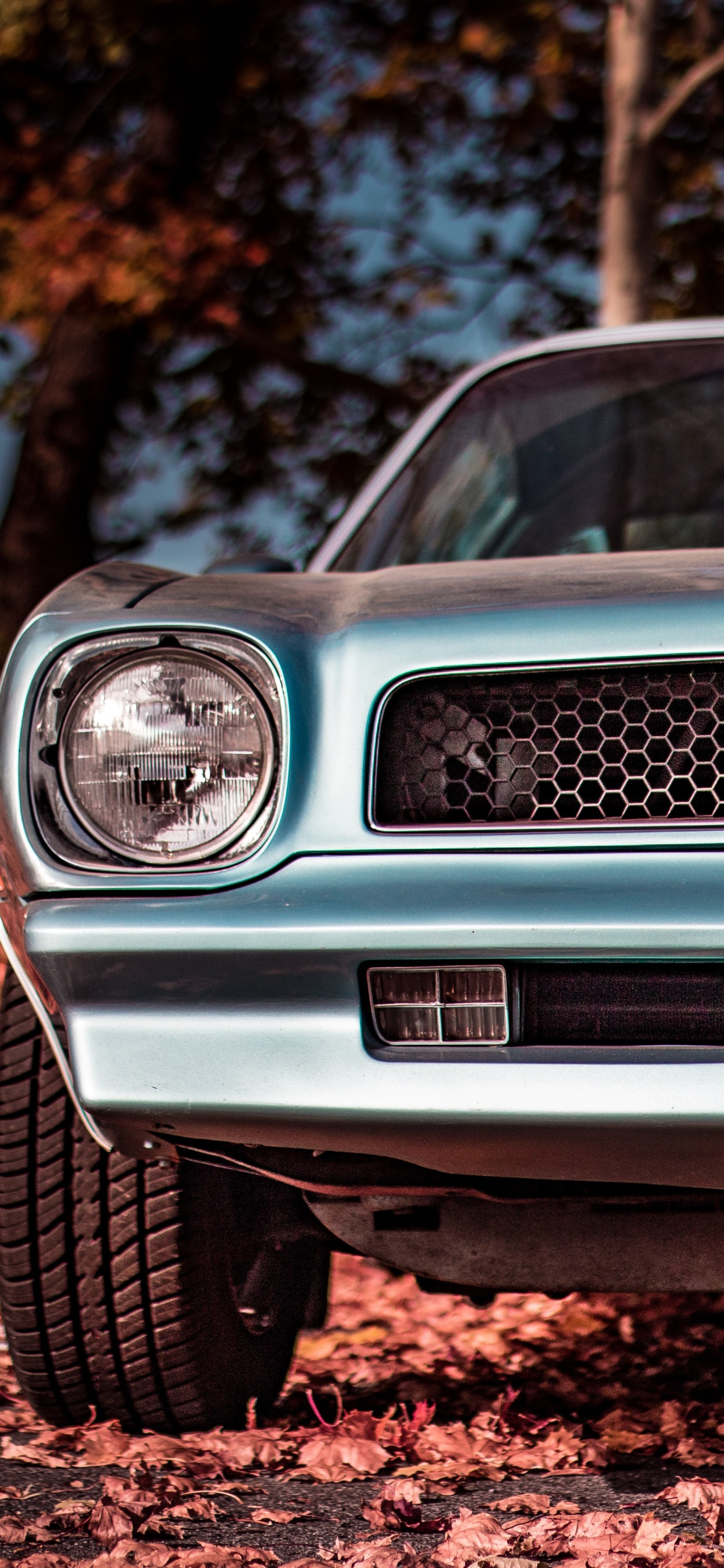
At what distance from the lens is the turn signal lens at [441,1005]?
173 cm

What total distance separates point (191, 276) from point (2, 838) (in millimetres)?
7579

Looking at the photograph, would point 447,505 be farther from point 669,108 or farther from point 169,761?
point 669,108

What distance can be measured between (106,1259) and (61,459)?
34.0ft

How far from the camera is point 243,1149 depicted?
1.93 meters

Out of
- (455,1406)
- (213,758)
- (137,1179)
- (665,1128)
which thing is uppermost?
(213,758)

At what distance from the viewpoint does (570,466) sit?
3.11 m

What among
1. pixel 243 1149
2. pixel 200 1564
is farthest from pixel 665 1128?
pixel 200 1564

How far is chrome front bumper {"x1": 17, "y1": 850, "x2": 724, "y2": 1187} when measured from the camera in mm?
1684

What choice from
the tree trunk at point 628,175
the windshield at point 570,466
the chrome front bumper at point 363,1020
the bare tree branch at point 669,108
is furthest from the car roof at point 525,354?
the bare tree branch at point 669,108

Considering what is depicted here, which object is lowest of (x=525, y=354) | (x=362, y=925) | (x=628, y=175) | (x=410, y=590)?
(x=362, y=925)

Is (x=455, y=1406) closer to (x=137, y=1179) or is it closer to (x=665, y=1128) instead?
(x=137, y=1179)

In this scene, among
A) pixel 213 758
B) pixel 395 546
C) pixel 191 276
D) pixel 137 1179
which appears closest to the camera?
pixel 213 758

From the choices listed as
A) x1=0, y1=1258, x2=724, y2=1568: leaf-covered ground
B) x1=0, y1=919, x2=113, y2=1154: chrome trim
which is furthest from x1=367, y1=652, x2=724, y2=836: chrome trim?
x1=0, y1=1258, x2=724, y2=1568: leaf-covered ground

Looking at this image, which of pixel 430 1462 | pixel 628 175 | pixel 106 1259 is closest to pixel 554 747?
pixel 106 1259
